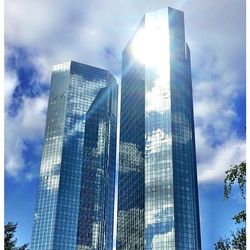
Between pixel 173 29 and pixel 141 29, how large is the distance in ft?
48.9

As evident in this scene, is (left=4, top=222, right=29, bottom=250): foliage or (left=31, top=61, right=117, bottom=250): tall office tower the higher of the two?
(left=31, top=61, right=117, bottom=250): tall office tower

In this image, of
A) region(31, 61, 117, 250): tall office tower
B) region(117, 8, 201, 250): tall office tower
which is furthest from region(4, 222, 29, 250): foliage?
region(31, 61, 117, 250): tall office tower

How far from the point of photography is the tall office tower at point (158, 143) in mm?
106812

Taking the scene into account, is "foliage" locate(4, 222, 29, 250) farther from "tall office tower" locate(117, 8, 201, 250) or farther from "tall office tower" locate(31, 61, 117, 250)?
"tall office tower" locate(31, 61, 117, 250)

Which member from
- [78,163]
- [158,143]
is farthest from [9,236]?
[78,163]

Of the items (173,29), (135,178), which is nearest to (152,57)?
(173,29)

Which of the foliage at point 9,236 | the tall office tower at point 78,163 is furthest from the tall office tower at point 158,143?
the foliage at point 9,236

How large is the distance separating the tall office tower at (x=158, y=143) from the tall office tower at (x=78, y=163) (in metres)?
13.8

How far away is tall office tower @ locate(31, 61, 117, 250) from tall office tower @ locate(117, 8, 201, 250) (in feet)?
45.3

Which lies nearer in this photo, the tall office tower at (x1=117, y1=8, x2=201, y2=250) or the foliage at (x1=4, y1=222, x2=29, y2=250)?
the foliage at (x1=4, y1=222, x2=29, y2=250)

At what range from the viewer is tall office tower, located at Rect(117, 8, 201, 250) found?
107 m

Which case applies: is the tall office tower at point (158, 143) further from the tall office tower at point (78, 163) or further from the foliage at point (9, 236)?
the foliage at point (9, 236)

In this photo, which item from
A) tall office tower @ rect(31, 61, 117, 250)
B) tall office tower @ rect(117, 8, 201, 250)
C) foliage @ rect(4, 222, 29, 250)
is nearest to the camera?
foliage @ rect(4, 222, 29, 250)

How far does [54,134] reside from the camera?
15725 cm
